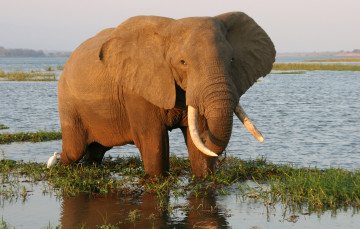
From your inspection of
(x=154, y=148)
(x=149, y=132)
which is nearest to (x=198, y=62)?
(x=149, y=132)

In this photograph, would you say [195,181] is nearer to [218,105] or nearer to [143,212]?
[143,212]

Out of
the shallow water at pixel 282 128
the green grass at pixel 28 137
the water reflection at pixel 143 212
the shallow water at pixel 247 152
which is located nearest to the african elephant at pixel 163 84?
the water reflection at pixel 143 212

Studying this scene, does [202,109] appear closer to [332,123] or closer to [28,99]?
[332,123]

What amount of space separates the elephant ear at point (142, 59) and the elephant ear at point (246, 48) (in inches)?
34.8

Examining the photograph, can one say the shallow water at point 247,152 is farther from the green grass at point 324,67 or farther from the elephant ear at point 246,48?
the green grass at point 324,67

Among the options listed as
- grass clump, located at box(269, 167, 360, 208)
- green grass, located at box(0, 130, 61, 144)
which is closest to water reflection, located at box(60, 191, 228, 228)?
grass clump, located at box(269, 167, 360, 208)

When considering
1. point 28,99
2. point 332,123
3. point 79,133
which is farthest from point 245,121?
point 28,99

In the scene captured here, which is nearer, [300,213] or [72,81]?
[300,213]

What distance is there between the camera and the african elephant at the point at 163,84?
6.64 metres

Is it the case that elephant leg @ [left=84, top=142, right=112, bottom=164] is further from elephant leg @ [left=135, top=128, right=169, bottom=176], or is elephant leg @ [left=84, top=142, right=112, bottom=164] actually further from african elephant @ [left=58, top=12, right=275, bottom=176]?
elephant leg @ [left=135, top=128, right=169, bottom=176]

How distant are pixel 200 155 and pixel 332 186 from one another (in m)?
1.90

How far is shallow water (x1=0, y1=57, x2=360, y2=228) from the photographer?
6.44 meters

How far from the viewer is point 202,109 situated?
6621mm

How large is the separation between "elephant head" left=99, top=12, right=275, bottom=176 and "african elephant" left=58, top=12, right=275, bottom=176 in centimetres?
1
